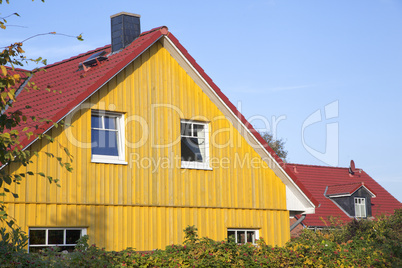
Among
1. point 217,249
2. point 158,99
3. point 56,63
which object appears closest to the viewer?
point 217,249

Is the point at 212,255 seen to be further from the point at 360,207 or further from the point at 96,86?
the point at 360,207

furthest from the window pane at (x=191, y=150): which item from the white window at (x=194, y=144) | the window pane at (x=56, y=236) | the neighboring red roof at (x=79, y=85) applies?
the window pane at (x=56, y=236)

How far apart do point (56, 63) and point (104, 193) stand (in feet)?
26.0

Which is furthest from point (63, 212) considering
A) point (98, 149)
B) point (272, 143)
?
point (272, 143)

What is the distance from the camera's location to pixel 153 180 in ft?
50.8

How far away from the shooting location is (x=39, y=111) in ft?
48.1

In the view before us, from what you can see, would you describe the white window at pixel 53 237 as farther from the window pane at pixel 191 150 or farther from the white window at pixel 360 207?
the white window at pixel 360 207

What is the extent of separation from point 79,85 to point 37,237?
13.4 feet

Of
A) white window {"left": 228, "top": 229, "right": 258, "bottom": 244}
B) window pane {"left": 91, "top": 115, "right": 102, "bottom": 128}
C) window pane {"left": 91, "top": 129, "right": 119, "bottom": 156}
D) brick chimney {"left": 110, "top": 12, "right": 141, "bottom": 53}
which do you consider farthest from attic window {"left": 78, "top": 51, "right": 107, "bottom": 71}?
white window {"left": 228, "top": 229, "right": 258, "bottom": 244}

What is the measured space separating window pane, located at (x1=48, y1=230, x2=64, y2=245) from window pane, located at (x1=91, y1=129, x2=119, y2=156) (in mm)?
2162

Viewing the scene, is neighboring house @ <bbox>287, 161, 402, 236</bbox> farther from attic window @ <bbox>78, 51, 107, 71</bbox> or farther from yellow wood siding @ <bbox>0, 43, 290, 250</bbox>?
attic window @ <bbox>78, 51, 107, 71</bbox>

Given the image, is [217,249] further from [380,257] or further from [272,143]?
[272,143]

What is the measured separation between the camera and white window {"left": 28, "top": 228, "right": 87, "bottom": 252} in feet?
44.3

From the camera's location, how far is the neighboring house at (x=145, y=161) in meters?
13.8
